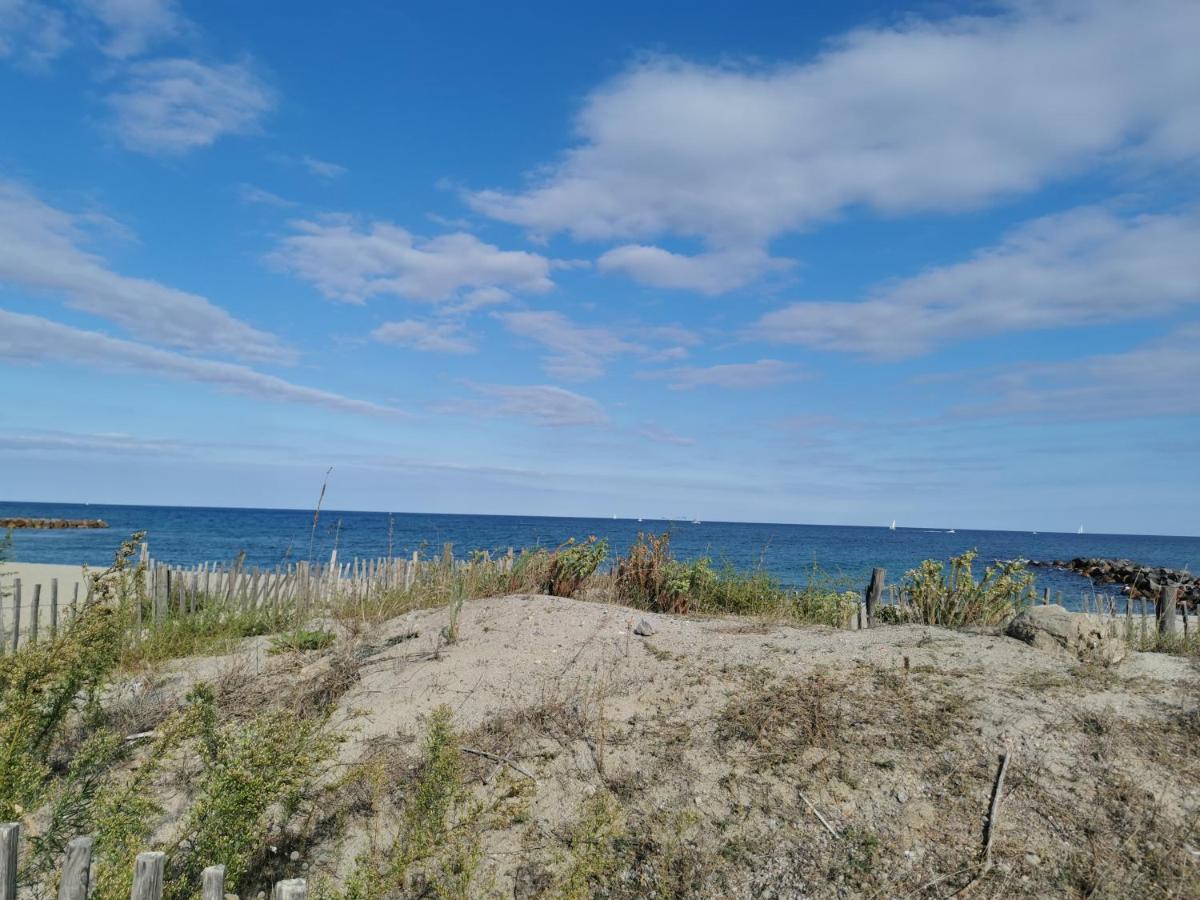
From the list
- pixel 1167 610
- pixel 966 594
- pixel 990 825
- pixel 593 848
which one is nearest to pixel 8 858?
pixel 593 848

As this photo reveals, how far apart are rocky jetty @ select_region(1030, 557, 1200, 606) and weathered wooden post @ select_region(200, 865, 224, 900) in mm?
24339

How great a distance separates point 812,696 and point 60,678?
4.41 meters

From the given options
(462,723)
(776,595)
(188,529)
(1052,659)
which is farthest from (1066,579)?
(188,529)

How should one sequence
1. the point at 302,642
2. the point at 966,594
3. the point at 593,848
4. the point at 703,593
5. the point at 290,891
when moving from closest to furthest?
the point at 290,891, the point at 593,848, the point at 302,642, the point at 966,594, the point at 703,593

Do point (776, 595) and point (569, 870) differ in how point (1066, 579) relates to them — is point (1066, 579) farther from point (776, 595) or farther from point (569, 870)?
point (569, 870)

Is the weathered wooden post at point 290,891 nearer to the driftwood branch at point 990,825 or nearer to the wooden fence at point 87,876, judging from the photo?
the wooden fence at point 87,876

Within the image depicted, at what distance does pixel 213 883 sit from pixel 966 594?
25.1 feet

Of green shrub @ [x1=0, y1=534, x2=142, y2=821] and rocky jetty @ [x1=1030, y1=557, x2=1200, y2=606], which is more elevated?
green shrub @ [x1=0, y1=534, x2=142, y2=821]

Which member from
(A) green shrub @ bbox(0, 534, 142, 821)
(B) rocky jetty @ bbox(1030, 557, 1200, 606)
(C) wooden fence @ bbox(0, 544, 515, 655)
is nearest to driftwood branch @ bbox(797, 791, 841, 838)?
(A) green shrub @ bbox(0, 534, 142, 821)

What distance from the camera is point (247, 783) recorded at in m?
3.37

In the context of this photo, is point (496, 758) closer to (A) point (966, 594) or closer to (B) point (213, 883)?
(B) point (213, 883)

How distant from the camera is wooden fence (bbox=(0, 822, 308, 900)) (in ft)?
8.24

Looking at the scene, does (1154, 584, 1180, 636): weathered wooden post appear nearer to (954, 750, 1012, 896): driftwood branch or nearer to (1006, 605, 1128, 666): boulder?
(1006, 605, 1128, 666): boulder

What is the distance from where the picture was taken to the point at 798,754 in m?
4.52
